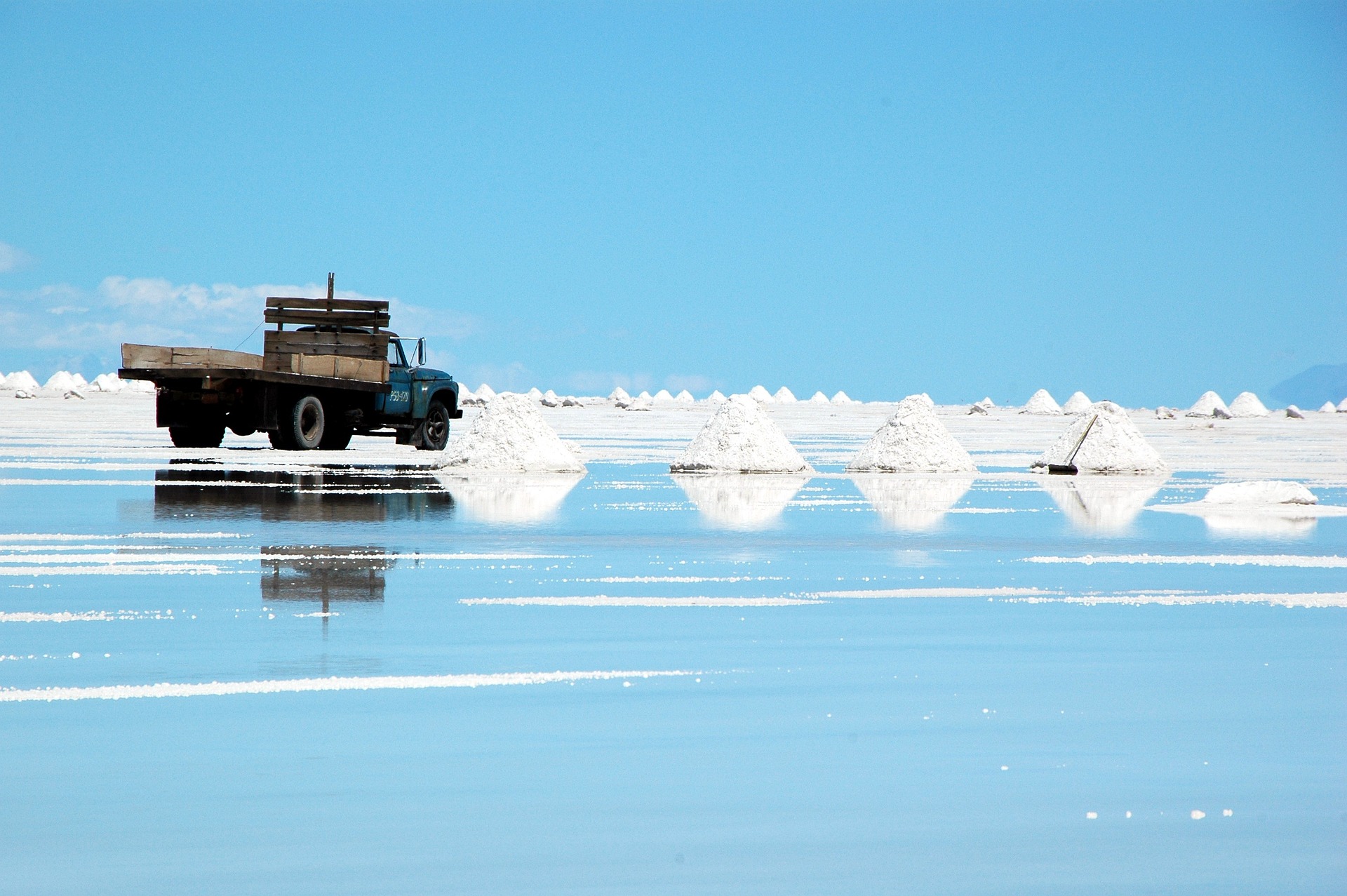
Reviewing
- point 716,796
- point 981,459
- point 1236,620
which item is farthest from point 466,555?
point 981,459

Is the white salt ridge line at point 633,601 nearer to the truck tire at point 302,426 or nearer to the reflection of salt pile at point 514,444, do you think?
the reflection of salt pile at point 514,444

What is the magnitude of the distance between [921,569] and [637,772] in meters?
6.21

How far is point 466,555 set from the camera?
11516mm

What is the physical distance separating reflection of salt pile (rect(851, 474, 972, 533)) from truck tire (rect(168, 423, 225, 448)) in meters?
13.3

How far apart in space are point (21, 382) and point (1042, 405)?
209 ft

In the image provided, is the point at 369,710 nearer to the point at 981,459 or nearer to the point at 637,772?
the point at 637,772

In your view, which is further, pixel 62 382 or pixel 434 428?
pixel 62 382

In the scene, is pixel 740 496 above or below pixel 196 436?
below

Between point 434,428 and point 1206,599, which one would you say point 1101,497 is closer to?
point 1206,599

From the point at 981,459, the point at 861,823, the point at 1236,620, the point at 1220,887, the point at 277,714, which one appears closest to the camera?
the point at 1220,887

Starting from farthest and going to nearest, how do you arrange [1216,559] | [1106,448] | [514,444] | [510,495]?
[1106,448]
[514,444]
[510,495]
[1216,559]

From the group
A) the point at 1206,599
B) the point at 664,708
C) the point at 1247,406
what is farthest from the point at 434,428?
the point at 1247,406

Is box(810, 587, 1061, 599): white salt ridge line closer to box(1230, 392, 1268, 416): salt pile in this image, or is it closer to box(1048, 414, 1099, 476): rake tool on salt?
box(1048, 414, 1099, 476): rake tool on salt

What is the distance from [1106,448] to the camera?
24844 millimetres
